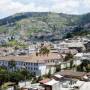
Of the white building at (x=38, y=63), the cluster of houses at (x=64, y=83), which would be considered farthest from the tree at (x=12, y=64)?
the cluster of houses at (x=64, y=83)

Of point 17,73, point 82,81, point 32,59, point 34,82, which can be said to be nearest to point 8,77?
point 17,73

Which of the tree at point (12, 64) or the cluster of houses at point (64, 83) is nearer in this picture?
the cluster of houses at point (64, 83)

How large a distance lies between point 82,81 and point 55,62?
10139 millimetres

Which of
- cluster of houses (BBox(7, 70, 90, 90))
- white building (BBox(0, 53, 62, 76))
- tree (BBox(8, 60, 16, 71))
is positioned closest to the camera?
cluster of houses (BBox(7, 70, 90, 90))

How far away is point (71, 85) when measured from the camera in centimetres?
3256

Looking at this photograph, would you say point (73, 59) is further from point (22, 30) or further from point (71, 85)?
point (22, 30)

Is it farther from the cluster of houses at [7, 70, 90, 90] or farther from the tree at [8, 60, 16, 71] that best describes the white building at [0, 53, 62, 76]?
the cluster of houses at [7, 70, 90, 90]

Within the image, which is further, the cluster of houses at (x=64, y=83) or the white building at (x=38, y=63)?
the white building at (x=38, y=63)

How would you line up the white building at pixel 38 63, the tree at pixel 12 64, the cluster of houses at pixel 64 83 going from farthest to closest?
the tree at pixel 12 64 < the white building at pixel 38 63 < the cluster of houses at pixel 64 83

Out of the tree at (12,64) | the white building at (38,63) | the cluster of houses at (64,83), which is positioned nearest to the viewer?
the cluster of houses at (64,83)

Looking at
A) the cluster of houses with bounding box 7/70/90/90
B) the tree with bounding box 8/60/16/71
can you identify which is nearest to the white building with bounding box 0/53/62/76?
the tree with bounding box 8/60/16/71

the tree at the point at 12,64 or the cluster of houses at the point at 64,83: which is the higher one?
the tree at the point at 12,64

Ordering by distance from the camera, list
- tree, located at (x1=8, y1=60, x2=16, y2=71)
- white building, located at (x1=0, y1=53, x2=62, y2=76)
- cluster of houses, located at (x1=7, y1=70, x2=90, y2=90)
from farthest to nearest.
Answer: tree, located at (x1=8, y1=60, x2=16, y2=71) < white building, located at (x1=0, y1=53, x2=62, y2=76) < cluster of houses, located at (x1=7, y1=70, x2=90, y2=90)

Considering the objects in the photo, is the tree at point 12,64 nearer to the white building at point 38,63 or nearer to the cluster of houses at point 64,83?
the white building at point 38,63
